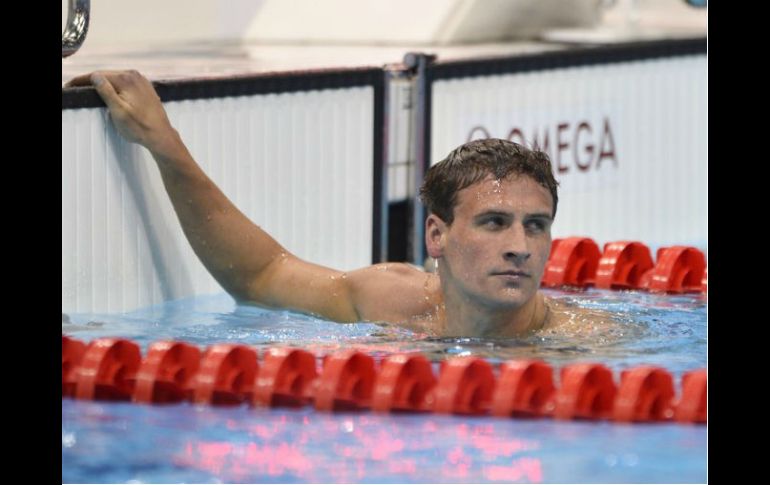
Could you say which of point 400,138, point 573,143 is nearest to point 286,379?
point 400,138

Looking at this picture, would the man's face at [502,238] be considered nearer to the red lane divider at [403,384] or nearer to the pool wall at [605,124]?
the red lane divider at [403,384]

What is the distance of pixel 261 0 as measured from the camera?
7.64 m

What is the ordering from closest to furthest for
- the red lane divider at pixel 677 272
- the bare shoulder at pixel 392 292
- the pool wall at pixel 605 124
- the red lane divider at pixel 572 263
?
the bare shoulder at pixel 392 292
the red lane divider at pixel 677 272
the red lane divider at pixel 572 263
the pool wall at pixel 605 124

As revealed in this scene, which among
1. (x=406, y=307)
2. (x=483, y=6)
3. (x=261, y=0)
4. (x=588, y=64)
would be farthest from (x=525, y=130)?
(x=261, y=0)

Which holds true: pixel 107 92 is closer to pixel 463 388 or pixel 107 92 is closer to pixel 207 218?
pixel 207 218

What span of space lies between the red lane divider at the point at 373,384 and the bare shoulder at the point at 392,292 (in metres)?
0.45

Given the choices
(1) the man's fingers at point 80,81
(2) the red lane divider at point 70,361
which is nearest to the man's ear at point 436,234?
(2) the red lane divider at point 70,361

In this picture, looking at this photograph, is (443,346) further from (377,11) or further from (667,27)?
(667,27)

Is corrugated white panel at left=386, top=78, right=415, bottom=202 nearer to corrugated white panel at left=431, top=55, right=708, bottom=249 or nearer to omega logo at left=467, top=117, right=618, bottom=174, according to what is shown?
corrugated white panel at left=431, top=55, right=708, bottom=249

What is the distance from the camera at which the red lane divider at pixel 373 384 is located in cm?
292

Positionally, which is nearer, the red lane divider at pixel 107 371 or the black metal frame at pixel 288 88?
the red lane divider at pixel 107 371

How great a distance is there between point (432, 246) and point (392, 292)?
0.31 metres

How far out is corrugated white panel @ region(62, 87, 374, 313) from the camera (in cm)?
396
